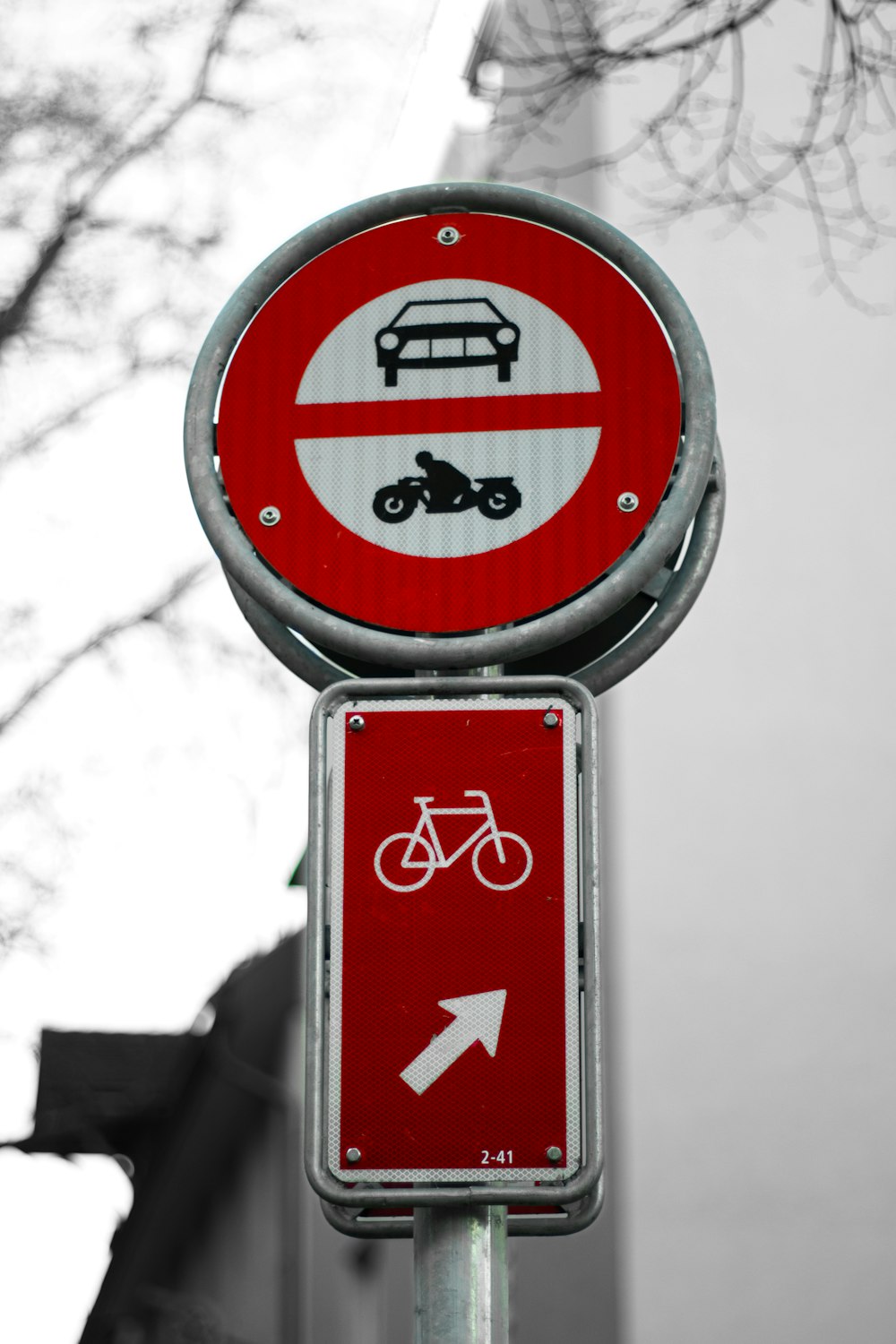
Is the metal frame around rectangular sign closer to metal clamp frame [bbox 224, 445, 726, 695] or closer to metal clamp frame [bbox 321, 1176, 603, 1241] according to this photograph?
metal clamp frame [bbox 321, 1176, 603, 1241]

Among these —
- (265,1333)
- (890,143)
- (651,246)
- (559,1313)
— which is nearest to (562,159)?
(651,246)

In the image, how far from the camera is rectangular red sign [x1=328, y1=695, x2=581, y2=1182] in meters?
1.32

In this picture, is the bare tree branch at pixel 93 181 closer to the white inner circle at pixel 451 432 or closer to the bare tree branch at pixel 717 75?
the bare tree branch at pixel 717 75

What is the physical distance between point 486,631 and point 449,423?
8.4 inches

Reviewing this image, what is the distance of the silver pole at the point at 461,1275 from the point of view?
4.10ft

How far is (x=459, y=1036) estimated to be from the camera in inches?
52.7

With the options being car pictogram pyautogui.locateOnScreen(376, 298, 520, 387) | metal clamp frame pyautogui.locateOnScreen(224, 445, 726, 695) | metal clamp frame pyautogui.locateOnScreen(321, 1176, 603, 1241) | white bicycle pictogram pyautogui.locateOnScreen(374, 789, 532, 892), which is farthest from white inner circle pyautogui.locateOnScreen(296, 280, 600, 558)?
metal clamp frame pyautogui.locateOnScreen(321, 1176, 603, 1241)

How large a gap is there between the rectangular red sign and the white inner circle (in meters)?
0.20

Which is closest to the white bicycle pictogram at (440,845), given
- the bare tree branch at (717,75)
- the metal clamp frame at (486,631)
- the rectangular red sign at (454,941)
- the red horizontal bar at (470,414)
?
the rectangular red sign at (454,941)

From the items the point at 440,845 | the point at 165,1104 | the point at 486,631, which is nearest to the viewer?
the point at 440,845

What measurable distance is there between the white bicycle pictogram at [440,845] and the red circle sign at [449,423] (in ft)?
0.59

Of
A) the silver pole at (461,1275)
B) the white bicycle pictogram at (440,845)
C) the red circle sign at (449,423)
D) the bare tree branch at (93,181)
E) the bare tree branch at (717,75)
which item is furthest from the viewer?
the bare tree branch at (93,181)

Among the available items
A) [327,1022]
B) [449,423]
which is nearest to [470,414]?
[449,423]

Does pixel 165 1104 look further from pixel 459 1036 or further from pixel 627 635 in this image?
pixel 459 1036
